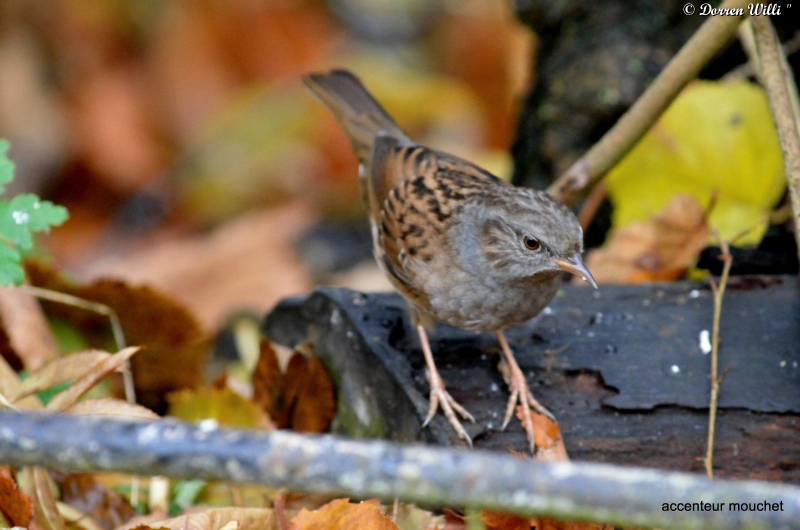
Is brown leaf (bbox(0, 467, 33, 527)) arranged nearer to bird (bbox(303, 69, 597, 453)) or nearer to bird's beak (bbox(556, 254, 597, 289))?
bird (bbox(303, 69, 597, 453))

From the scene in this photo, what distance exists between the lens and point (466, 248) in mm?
3477

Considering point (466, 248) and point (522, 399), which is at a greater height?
point (466, 248)

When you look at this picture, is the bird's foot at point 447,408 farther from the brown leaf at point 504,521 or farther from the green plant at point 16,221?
the green plant at point 16,221

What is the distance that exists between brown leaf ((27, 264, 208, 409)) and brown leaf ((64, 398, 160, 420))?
100 cm

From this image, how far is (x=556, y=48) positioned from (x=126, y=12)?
188 inches

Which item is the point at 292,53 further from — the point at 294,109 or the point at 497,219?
the point at 497,219

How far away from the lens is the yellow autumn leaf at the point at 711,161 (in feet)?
14.1

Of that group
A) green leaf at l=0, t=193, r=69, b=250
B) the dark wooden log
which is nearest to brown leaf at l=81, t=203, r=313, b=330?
the dark wooden log

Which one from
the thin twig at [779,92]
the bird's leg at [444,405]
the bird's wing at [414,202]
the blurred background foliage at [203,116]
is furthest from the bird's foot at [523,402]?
the blurred background foliage at [203,116]

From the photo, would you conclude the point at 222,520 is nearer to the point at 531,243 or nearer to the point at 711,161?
the point at 531,243

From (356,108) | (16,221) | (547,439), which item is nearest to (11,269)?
(16,221)

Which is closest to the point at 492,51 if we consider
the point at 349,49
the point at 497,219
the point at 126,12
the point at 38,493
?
the point at 349,49

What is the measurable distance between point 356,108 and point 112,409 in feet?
7.04

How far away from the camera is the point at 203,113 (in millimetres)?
8156
